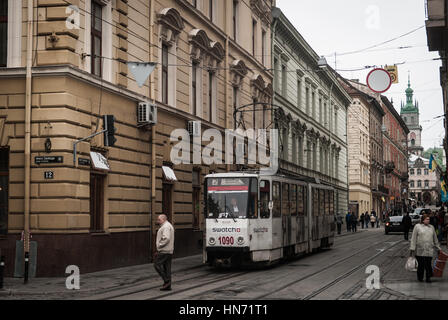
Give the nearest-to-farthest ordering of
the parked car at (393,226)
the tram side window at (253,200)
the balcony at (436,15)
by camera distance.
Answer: the tram side window at (253,200)
the balcony at (436,15)
the parked car at (393,226)

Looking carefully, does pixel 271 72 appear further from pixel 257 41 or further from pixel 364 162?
pixel 364 162

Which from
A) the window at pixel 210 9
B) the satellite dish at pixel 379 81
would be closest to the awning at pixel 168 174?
the satellite dish at pixel 379 81

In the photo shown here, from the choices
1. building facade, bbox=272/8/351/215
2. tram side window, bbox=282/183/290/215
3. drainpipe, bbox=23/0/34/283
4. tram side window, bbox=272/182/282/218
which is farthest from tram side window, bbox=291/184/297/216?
building facade, bbox=272/8/351/215

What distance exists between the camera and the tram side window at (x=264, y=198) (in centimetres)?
2052

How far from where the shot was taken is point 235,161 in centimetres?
3241

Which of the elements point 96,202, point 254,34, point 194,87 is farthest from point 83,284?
point 254,34

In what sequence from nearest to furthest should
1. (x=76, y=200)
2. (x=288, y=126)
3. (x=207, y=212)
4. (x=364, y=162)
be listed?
(x=76, y=200) < (x=207, y=212) < (x=288, y=126) < (x=364, y=162)

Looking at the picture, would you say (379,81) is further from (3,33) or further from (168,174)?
(3,33)

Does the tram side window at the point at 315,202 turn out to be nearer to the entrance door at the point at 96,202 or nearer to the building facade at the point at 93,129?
the building facade at the point at 93,129

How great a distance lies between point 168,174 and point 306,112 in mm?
27954

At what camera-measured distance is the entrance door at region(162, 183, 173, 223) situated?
24.7m

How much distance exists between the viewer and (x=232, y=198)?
2027cm
